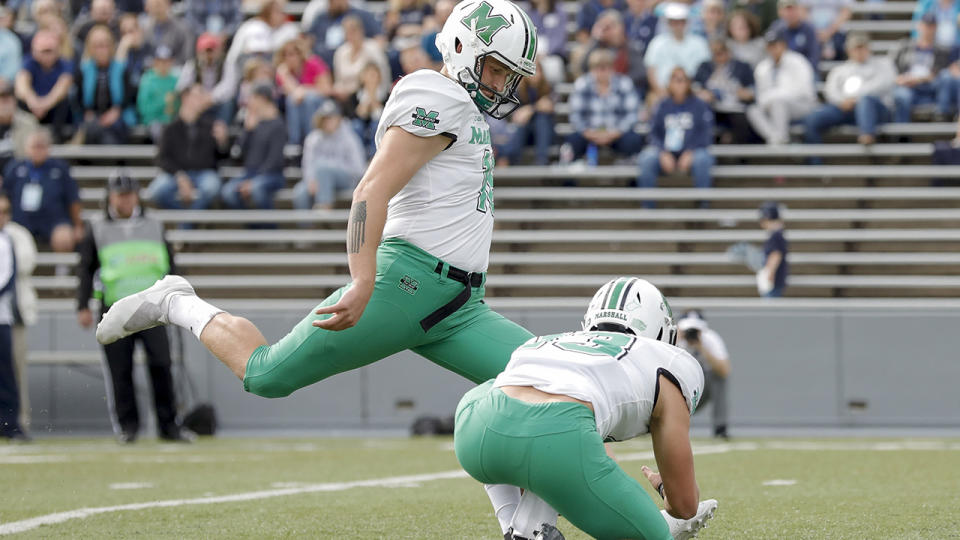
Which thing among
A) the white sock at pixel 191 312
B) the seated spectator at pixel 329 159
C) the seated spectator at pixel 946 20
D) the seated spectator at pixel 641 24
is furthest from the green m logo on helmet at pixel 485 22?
the seated spectator at pixel 946 20

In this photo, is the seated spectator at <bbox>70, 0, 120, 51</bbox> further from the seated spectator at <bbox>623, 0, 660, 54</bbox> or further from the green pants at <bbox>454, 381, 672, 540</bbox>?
the green pants at <bbox>454, 381, 672, 540</bbox>

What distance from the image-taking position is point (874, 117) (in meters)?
14.0

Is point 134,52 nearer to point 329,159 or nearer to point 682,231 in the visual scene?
point 329,159

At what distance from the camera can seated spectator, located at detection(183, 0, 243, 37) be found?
52.2ft

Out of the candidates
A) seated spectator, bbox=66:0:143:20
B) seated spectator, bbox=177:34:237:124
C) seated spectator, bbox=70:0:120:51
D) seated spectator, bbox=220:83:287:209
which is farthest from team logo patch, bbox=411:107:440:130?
seated spectator, bbox=66:0:143:20

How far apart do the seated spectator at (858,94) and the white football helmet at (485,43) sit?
979 centimetres

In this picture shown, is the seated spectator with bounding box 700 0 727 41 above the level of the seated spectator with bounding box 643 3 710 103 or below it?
above

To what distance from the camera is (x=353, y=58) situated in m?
14.4

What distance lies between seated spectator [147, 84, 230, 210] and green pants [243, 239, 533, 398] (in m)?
9.58

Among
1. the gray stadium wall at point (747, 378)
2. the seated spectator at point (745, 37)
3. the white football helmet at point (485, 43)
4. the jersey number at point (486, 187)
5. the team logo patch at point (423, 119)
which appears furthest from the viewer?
the seated spectator at point (745, 37)

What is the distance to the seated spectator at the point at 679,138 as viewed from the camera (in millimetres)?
13453

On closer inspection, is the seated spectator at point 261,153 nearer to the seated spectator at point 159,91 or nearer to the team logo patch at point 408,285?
the seated spectator at point 159,91

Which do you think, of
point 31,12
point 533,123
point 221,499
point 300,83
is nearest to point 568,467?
point 221,499

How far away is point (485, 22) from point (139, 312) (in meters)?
1.65
